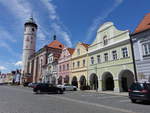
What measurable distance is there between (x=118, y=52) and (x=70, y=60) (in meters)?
16.5

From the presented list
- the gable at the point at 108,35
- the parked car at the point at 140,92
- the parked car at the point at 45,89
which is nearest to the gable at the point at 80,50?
the gable at the point at 108,35

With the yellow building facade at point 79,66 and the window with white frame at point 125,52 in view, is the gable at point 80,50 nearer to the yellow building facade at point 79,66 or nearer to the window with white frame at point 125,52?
→ the yellow building facade at point 79,66

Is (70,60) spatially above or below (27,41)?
below

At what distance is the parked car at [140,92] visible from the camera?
38.3 feet

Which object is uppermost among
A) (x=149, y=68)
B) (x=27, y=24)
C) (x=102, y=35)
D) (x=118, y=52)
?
(x=27, y=24)

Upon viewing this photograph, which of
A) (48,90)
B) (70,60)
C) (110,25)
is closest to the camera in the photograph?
(48,90)

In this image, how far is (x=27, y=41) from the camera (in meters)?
73.3

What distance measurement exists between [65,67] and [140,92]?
29.8 meters

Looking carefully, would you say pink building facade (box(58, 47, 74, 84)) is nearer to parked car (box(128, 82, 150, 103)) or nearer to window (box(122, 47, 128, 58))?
window (box(122, 47, 128, 58))

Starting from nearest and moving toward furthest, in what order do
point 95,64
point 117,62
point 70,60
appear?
point 117,62
point 95,64
point 70,60

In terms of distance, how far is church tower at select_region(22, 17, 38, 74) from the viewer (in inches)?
2886

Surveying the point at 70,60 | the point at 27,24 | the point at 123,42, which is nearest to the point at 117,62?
the point at 123,42

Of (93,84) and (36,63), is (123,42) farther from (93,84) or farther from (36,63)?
(36,63)

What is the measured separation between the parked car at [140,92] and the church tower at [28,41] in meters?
67.1
